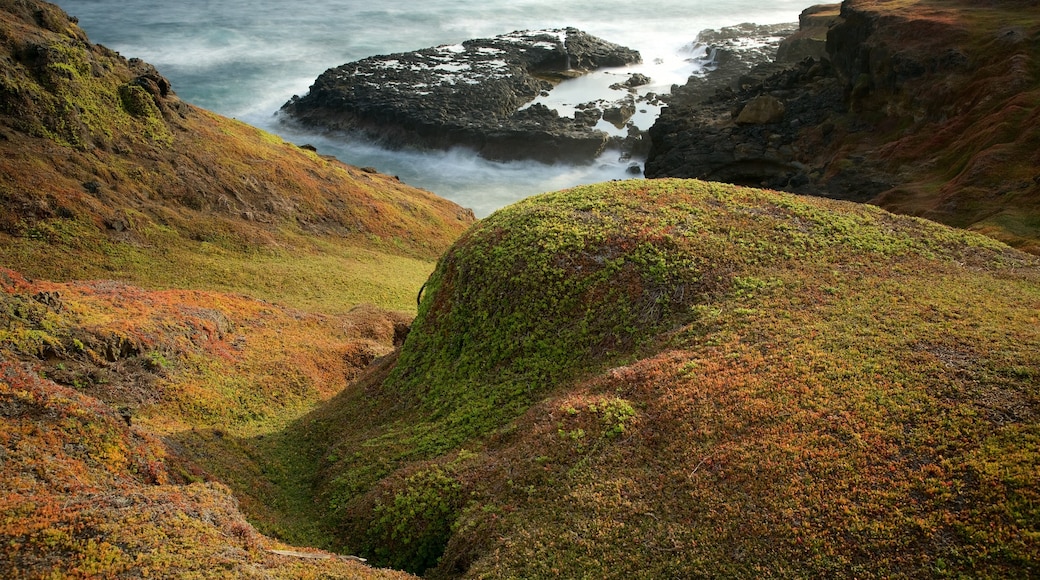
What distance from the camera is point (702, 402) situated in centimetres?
1373

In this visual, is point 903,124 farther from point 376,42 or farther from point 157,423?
point 376,42

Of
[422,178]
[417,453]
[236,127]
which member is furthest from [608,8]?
[417,453]

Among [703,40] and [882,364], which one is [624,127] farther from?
[882,364]

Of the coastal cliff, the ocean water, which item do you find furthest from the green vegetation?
the ocean water

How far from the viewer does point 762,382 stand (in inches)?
548

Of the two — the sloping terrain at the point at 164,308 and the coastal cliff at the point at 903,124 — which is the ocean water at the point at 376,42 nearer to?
the coastal cliff at the point at 903,124

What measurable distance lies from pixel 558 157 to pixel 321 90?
3523 cm

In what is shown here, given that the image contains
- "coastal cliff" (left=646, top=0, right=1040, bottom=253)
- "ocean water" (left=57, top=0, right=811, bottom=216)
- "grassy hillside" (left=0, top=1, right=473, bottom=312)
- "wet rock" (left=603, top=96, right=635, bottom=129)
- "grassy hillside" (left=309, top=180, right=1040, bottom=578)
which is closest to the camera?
"grassy hillside" (left=309, top=180, right=1040, bottom=578)

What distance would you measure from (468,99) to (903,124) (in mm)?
51921

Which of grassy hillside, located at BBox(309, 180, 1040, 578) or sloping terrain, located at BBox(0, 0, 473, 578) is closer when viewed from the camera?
grassy hillside, located at BBox(309, 180, 1040, 578)

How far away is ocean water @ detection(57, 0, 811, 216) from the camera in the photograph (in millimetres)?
81688

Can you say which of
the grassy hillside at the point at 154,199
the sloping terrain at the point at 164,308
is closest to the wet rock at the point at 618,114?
the sloping terrain at the point at 164,308

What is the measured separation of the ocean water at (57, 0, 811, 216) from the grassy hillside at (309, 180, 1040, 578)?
53723 millimetres

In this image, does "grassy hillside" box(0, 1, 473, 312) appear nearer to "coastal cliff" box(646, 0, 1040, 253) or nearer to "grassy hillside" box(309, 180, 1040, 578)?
"grassy hillside" box(309, 180, 1040, 578)
